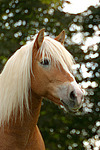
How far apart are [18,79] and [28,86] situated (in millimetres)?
123

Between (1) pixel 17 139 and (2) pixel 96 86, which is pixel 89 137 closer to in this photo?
(2) pixel 96 86

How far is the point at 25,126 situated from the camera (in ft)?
8.70

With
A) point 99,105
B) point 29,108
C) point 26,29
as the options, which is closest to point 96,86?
point 99,105

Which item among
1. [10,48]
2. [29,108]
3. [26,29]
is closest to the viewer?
[29,108]

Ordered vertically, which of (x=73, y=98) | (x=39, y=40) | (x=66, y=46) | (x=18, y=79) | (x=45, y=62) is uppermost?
(x=39, y=40)

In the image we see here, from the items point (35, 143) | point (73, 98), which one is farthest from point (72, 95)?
point (35, 143)

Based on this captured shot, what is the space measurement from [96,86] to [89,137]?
5.42 ft

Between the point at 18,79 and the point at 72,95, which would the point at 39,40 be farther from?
the point at 72,95

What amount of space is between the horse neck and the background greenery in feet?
16.6

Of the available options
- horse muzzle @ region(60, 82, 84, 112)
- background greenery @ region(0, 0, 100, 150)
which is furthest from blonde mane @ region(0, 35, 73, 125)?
background greenery @ region(0, 0, 100, 150)

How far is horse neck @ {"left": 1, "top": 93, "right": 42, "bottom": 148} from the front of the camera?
2.60 metres

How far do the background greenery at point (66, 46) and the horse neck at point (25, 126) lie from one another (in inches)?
200

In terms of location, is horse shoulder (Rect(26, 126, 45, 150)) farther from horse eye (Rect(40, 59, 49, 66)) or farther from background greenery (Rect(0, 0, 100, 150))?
background greenery (Rect(0, 0, 100, 150))

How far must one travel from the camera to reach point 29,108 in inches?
104
